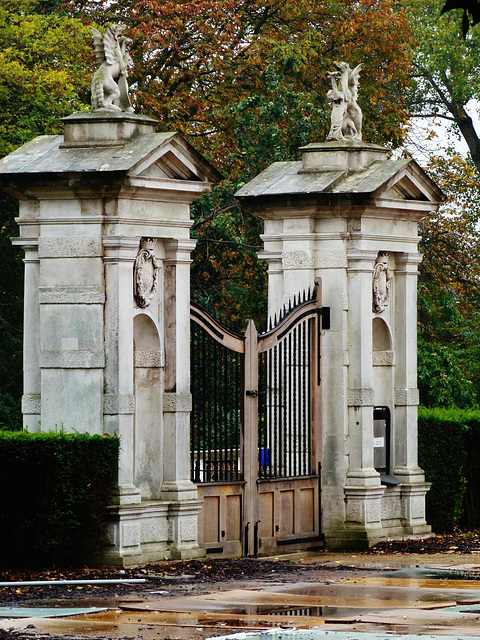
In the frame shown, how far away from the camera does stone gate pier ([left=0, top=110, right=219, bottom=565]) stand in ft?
42.8

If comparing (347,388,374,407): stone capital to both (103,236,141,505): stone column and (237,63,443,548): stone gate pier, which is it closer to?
(237,63,443,548): stone gate pier

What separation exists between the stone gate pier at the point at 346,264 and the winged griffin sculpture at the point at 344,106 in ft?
0.03

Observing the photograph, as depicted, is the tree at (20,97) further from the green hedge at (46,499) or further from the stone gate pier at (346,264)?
the green hedge at (46,499)

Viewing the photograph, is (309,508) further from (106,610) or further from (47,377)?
(106,610)

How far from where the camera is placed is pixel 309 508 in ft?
50.1

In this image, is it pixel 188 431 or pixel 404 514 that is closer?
pixel 188 431

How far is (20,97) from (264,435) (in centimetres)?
1097

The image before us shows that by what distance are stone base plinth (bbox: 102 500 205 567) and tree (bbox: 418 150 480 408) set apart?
33.6 ft

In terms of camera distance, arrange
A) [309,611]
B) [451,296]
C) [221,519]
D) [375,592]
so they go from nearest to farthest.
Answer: [309,611] < [375,592] < [221,519] < [451,296]

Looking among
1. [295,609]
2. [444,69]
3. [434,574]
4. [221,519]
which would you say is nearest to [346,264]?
[221,519]

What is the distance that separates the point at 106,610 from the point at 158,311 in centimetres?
388

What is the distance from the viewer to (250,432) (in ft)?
47.7

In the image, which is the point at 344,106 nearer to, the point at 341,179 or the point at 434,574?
the point at 341,179

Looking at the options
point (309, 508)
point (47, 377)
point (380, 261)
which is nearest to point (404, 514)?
point (309, 508)
